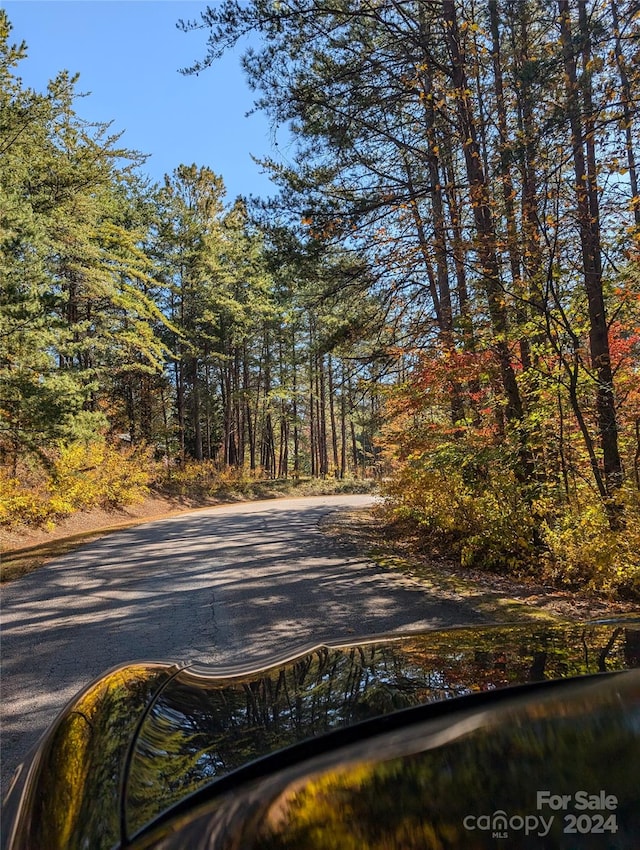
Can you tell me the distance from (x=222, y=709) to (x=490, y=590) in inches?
210

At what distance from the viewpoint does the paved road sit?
3.83 meters

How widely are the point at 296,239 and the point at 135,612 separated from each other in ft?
21.4

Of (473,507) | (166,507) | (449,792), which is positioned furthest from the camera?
(166,507)

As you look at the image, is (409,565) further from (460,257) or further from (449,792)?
(449,792)

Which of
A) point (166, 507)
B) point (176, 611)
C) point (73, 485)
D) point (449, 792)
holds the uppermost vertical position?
point (449, 792)

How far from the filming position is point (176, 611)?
5.34m

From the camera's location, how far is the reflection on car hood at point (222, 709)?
109 cm

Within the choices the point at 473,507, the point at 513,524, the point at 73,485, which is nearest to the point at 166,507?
the point at 73,485

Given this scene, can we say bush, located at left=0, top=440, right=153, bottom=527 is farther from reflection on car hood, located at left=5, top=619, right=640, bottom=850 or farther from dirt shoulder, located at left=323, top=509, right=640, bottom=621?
reflection on car hood, located at left=5, top=619, right=640, bottom=850

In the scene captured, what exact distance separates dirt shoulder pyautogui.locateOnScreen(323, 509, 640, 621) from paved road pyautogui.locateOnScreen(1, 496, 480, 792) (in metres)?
0.35

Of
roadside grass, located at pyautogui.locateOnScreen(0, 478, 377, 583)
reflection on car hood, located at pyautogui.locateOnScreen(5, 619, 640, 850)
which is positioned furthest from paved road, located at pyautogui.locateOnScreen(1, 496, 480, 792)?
reflection on car hood, located at pyautogui.locateOnScreen(5, 619, 640, 850)

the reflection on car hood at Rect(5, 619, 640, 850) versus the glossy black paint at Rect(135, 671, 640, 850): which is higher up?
the glossy black paint at Rect(135, 671, 640, 850)

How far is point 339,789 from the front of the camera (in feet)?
3.42

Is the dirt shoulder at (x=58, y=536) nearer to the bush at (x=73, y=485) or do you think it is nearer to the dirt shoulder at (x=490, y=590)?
the bush at (x=73, y=485)
